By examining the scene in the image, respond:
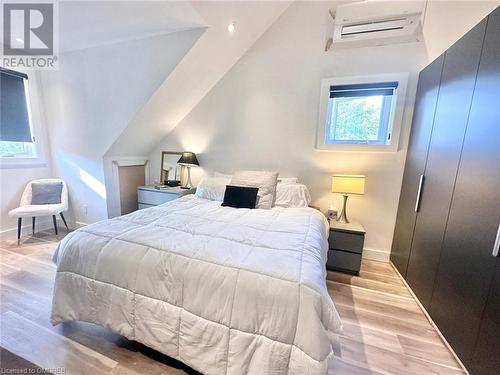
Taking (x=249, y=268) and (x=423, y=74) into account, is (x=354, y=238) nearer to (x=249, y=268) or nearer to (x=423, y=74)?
(x=249, y=268)

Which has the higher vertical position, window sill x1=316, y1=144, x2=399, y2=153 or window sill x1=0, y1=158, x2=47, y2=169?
window sill x1=316, y1=144, x2=399, y2=153

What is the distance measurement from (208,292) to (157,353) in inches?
27.2

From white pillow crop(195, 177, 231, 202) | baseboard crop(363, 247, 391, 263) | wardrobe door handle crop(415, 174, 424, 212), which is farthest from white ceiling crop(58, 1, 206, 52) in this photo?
baseboard crop(363, 247, 391, 263)

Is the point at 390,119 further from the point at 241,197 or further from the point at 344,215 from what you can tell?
the point at 241,197

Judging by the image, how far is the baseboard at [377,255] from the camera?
2.71 meters

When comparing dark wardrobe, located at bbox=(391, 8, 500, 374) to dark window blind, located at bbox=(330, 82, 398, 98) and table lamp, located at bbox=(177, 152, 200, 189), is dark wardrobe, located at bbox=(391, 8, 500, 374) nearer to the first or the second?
dark window blind, located at bbox=(330, 82, 398, 98)

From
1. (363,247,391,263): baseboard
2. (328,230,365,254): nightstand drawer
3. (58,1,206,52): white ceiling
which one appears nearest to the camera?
(58,1,206,52): white ceiling

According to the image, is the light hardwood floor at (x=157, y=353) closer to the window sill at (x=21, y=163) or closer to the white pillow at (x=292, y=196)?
the white pillow at (x=292, y=196)

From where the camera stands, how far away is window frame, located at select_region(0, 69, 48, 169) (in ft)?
9.94

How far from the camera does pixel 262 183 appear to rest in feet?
8.45

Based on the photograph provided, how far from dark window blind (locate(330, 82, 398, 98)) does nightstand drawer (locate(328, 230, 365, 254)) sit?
163 centimetres

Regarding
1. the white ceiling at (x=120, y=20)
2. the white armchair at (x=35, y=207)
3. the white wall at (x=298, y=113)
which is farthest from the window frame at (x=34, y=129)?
the white wall at (x=298, y=113)

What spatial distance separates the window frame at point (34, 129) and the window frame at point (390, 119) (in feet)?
13.1

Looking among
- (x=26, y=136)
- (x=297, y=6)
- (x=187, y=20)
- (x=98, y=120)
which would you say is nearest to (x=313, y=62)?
(x=297, y=6)
